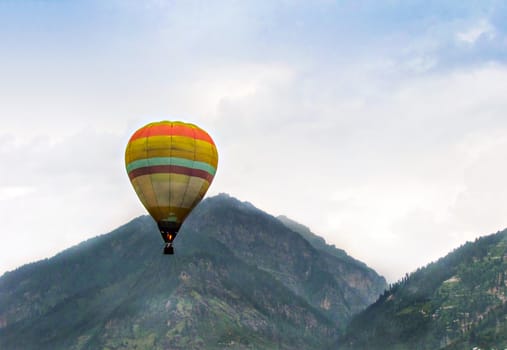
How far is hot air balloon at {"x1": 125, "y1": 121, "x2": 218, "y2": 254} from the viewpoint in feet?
420

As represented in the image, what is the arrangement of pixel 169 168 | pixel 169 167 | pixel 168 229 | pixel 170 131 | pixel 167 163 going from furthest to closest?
1. pixel 170 131
2. pixel 167 163
3. pixel 169 167
4. pixel 169 168
5. pixel 168 229

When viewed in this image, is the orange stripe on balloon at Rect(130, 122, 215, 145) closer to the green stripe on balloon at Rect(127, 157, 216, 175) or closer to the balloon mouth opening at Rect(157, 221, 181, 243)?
the green stripe on balloon at Rect(127, 157, 216, 175)

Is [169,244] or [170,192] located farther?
[170,192]

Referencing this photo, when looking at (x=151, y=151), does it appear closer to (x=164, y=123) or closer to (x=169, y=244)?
(x=164, y=123)

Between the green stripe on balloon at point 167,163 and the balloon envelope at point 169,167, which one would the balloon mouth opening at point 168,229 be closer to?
the balloon envelope at point 169,167

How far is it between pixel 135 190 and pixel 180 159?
9768 mm

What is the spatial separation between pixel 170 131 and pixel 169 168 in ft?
20.3

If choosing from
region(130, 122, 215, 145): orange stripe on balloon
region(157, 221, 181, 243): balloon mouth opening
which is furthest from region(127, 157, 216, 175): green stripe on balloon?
region(157, 221, 181, 243): balloon mouth opening

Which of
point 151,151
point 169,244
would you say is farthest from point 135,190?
point 169,244

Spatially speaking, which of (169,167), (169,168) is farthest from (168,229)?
(169,167)

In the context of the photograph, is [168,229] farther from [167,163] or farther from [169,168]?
[167,163]

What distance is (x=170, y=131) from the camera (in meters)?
131

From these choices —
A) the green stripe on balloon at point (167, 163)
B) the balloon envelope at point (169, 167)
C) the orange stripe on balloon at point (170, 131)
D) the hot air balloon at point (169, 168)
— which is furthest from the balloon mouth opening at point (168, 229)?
the orange stripe on balloon at point (170, 131)

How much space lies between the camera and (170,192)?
420 feet
